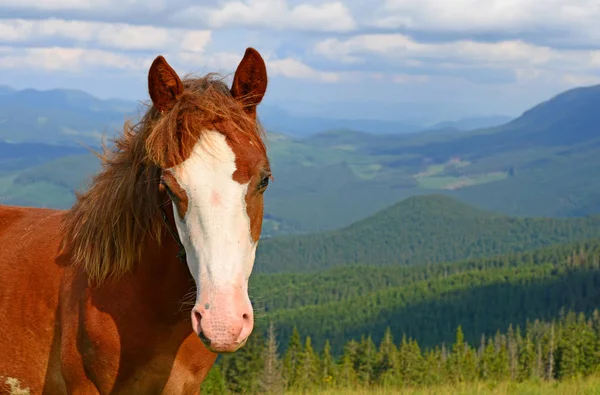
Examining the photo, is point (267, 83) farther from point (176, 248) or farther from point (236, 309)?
point (236, 309)

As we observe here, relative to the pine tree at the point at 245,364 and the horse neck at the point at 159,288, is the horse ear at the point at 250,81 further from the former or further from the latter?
the pine tree at the point at 245,364

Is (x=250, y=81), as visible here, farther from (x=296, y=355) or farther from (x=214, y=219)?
(x=296, y=355)

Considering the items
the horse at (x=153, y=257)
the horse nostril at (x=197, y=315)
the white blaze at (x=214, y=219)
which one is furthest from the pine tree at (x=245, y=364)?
the horse nostril at (x=197, y=315)

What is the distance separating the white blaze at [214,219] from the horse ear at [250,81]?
514mm

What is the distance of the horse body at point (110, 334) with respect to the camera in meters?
5.26

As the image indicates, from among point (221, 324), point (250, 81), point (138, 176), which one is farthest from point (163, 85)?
point (221, 324)

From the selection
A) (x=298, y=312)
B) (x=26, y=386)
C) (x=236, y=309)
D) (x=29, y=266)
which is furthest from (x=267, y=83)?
(x=298, y=312)

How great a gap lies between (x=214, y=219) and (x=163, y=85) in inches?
41.6

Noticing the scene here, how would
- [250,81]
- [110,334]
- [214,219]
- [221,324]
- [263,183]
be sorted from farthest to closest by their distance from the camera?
[110,334]
[250,81]
[263,183]
[214,219]
[221,324]

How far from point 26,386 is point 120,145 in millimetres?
2028

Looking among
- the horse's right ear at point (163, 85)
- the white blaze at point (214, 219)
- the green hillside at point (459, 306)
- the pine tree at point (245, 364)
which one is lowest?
the green hillside at point (459, 306)

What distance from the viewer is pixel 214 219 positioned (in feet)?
14.8

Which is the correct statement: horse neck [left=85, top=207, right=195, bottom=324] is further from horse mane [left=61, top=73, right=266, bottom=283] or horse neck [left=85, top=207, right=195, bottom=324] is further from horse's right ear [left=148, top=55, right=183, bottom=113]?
horse's right ear [left=148, top=55, right=183, bottom=113]

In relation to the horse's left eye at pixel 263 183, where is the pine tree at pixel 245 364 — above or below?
below
